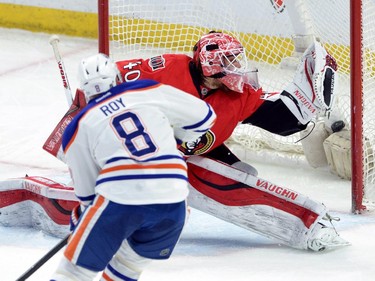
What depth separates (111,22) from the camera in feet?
14.0

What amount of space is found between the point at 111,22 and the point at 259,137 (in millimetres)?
746

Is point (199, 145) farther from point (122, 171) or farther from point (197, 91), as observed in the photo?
point (122, 171)

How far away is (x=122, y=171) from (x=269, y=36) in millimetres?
2062

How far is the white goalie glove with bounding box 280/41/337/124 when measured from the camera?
3346mm

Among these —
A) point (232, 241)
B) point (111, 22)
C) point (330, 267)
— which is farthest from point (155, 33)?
point (330, 267)

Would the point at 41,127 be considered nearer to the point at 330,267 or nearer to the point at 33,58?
the point at 33,58

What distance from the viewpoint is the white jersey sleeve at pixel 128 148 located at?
2.53 m

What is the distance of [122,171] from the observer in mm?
2535

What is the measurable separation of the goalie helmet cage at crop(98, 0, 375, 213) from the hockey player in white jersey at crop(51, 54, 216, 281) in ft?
3.90

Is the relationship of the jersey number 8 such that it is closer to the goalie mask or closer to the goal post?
the goalie mask

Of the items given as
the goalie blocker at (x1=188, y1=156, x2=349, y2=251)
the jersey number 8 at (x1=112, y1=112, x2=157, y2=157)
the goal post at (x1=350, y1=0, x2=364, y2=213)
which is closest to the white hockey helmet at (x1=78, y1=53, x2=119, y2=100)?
the jersey number 8 at (x1=112, y1=112, x2=157, y2=157)

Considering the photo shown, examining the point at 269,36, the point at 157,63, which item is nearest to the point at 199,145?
the point at 157,63

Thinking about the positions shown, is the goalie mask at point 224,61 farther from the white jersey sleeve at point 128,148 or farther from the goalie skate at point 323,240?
the white jersey sleeve at point 128,148

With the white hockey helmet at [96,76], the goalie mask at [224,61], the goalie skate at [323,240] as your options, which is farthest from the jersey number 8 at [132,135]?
the goalie skate at [323,240]
